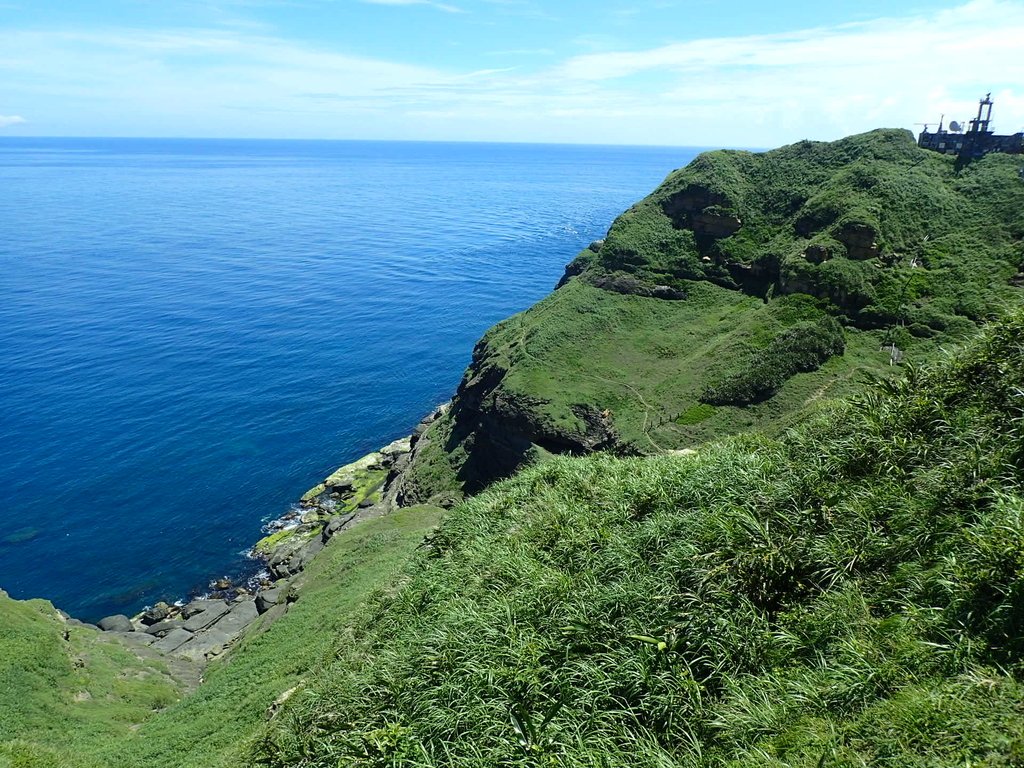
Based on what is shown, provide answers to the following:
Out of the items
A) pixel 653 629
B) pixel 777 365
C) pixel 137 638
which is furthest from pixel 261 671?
pixel 777 365

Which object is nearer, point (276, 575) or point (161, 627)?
point (161, 627)

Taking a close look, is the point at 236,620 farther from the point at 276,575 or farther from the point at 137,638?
the point at 137,638

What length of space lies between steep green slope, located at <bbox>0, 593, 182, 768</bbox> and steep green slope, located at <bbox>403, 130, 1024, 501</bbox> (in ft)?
81.8

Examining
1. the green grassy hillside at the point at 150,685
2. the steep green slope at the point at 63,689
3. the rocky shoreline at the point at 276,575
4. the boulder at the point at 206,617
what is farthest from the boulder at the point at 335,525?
the steep green slope at the point at 63,689

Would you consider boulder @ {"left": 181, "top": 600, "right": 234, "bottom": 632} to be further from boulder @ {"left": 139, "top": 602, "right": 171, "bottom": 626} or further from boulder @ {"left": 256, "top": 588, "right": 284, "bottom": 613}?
boulder @ {"left": 256, "top": 588, "right": 284, "bottom": 613}

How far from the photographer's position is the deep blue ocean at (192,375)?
5153cm

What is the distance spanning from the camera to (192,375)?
261 ft

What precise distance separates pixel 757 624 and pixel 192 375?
271 feet

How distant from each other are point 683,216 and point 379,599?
6568cm

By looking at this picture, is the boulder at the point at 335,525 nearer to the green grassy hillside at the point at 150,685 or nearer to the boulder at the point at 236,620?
the boulder at the point at 236,620

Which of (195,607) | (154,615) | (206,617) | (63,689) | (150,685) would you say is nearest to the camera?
(63,689)

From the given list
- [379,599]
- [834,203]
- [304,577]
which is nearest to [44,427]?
[304,577]

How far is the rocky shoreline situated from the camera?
39.2 meters

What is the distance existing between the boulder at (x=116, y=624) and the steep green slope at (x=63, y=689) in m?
7.05
